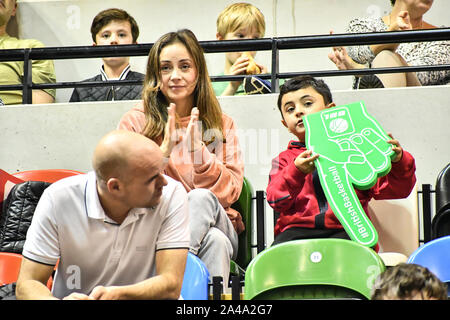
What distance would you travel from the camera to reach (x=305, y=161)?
3023 millimetres

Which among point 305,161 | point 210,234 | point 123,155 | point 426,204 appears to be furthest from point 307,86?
point 123,155

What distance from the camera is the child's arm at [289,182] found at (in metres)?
3.04

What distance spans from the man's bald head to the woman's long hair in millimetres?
888

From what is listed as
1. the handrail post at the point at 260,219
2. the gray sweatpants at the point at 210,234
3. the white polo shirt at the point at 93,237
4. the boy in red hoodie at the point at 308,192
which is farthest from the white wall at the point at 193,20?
the white polo shirt at the point at 93,237

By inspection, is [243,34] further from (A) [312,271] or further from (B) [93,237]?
(B) [93,237]

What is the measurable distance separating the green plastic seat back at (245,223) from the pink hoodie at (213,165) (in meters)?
0.06

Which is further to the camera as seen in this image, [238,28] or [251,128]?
[238,28]

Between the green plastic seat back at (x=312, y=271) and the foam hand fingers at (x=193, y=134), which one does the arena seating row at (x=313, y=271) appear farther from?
the foam hand fingers at (x=193, y=134)

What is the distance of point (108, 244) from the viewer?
247 centimetres

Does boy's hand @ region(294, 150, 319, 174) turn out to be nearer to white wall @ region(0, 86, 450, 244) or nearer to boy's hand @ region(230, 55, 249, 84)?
white wall @ region(0, 86, 450, 244)

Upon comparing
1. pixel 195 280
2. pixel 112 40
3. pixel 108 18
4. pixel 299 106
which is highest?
pixel 108 18

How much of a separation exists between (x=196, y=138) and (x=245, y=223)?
1.57 ft
